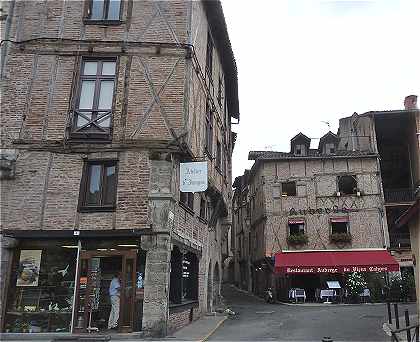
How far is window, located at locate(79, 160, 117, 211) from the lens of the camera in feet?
36.2

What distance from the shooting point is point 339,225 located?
996 inches

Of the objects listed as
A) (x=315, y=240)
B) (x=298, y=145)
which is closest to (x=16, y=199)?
(x=315, y=240)

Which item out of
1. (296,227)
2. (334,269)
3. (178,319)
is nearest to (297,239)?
(296,227)

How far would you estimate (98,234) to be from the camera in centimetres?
1059

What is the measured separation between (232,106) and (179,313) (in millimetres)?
13572

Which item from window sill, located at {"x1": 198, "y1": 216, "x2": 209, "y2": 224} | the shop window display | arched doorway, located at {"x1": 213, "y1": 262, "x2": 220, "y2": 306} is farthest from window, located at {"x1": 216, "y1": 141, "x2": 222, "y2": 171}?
the shop window display

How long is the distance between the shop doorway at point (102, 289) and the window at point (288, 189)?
56.1ft

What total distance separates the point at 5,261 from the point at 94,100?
4.91 meters

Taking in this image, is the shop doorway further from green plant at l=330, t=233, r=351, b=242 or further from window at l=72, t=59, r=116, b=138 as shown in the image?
green plant at l=330, t=233, r=351, b=242

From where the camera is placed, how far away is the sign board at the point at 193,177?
1111cm

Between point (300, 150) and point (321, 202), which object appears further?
point (300, 150)

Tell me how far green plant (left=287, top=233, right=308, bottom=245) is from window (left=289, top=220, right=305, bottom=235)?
1.87 feet

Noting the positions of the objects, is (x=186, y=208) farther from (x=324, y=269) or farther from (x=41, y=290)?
(x=324, y=269)

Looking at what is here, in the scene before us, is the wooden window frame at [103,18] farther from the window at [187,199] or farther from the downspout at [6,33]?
the window at [187,199]
